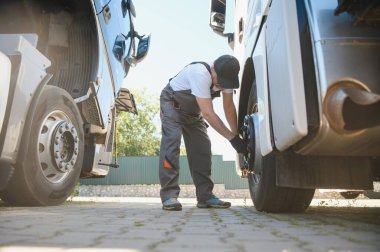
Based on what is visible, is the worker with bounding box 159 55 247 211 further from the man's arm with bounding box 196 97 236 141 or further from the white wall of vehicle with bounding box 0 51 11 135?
the white wall of vehicle with bounding box 0 51 11 135

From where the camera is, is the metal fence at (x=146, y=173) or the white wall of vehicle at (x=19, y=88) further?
the metal fence at (x=146, y=173)

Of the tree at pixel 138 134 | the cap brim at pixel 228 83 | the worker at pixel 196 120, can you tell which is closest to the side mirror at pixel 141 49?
the worker at pixel 196 120

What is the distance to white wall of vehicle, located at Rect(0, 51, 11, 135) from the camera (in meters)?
2.24

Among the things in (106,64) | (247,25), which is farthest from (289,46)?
(106,64)

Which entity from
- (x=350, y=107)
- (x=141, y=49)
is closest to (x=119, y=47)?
(x=141, y=49)

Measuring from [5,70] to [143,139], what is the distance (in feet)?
104

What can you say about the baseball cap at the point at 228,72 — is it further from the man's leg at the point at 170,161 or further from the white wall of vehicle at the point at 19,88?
the white wall of vehicle at the point at 19,88

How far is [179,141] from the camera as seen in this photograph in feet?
10.9

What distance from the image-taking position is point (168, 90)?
3502 millimetres

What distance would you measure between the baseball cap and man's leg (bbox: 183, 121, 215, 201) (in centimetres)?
57

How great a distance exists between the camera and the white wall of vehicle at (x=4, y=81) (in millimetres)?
2238

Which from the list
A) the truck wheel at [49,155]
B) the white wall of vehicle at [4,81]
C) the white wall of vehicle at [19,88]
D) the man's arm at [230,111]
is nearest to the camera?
the white wall of vehicle at [4,81]

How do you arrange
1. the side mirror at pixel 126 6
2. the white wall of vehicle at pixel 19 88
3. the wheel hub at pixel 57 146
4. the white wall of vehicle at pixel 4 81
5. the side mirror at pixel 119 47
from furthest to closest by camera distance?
the side mirror at pixel 126 6, the side mirror at pixel 119 47, the wheel hub at pixel 57 146, the white wall of vehicle at pixel 19 88, the white wall of vehicle at pixel 4 81

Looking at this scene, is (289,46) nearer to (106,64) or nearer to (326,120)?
(326,120)
